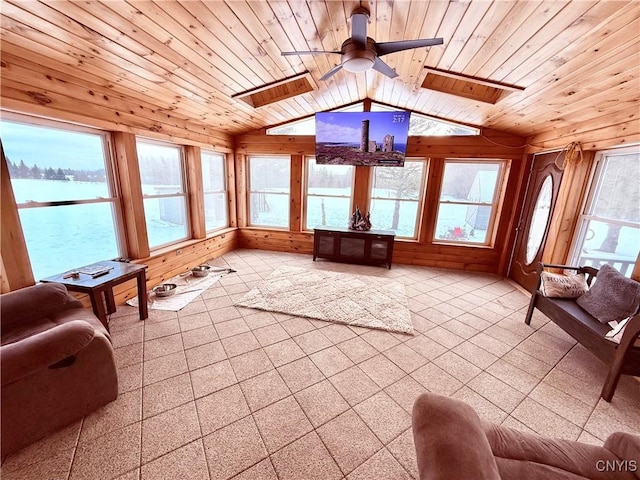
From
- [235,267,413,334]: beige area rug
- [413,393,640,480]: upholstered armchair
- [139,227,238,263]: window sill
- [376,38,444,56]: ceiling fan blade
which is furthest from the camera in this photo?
[139,227,238,263]: window sill

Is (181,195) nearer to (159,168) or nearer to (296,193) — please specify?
(159,168)

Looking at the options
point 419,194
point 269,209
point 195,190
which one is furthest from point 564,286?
point 195,190

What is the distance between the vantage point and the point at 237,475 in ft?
4.30

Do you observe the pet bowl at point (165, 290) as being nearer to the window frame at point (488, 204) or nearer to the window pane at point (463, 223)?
the window frame at point (488, 204)

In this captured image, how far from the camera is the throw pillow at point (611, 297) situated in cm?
207

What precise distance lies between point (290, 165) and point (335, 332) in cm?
355

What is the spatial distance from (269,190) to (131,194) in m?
2.67

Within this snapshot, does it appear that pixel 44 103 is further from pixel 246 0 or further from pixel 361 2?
pixel 361 2

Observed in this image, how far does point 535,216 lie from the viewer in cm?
376

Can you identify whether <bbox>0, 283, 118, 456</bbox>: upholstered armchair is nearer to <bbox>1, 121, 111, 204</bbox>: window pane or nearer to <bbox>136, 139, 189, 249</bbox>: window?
<bbox>1, 121, 111, 204</bbox>: window pane

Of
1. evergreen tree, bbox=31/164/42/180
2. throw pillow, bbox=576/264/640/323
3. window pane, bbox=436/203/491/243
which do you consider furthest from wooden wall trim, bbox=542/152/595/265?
evergreen tree, bbox=31/164/42/180

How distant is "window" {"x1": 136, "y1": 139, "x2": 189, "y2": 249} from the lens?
3408 millimetres

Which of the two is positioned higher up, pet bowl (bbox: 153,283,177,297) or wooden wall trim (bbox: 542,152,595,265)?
wooden wall trim (bbox: 542,152,595,265)

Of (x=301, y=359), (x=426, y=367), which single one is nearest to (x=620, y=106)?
(x=426, y=367)
